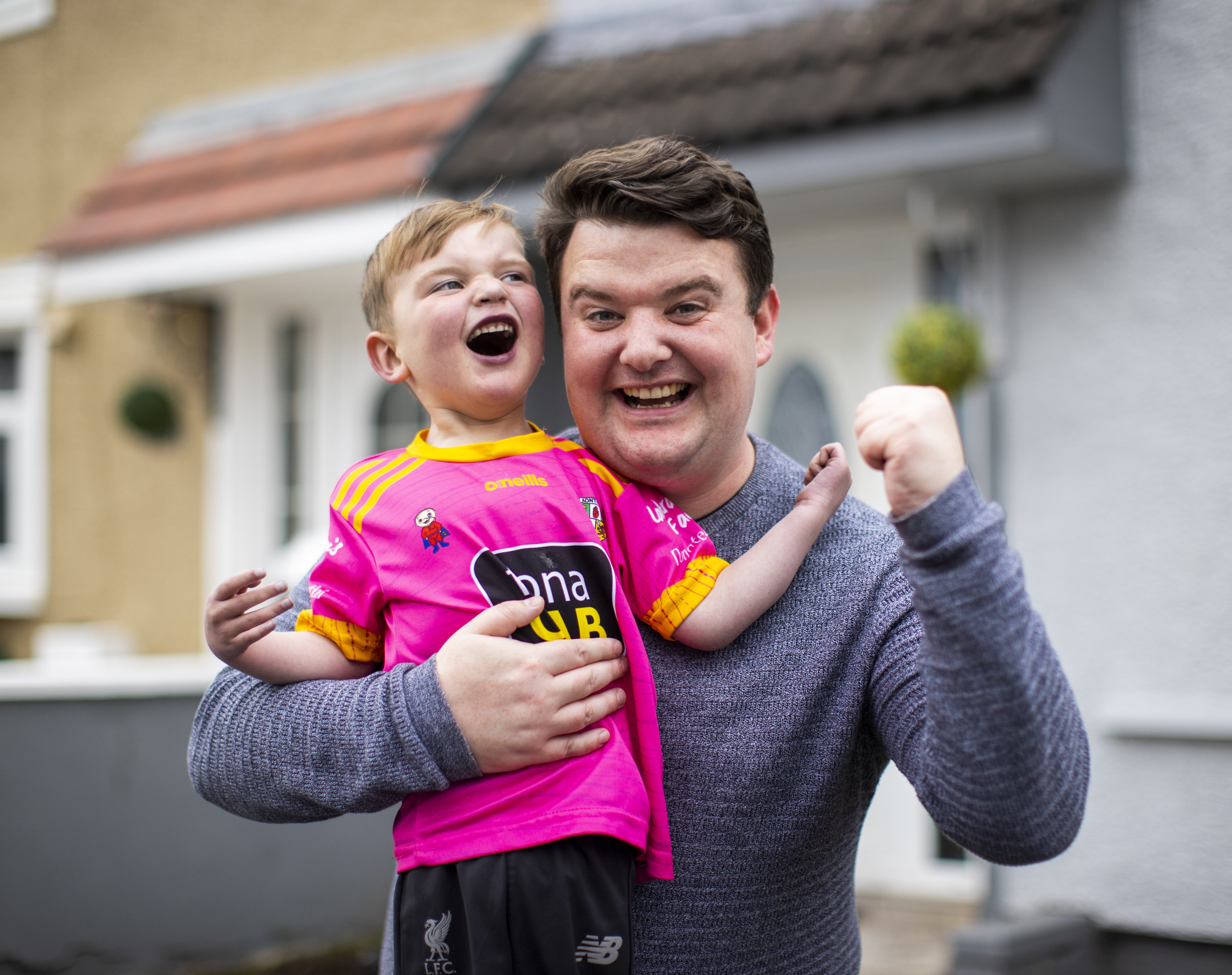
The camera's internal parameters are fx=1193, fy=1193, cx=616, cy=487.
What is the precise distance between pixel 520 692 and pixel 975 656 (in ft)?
1.83

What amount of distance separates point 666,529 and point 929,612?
1.64ft

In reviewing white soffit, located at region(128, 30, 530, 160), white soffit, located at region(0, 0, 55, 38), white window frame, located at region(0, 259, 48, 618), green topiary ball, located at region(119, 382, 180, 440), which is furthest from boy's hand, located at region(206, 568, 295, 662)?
white soffit, located at region(0, 0, 55, 38)

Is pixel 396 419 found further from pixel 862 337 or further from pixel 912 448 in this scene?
pixel 912 448

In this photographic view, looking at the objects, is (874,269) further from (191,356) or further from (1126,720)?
(191,356)

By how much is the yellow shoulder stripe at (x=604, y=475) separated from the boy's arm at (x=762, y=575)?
0.21 m

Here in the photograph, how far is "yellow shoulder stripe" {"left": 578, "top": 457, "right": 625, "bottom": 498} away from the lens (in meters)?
1.72

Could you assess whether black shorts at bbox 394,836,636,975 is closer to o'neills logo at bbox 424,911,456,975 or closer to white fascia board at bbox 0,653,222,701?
o'neills logo at bbox 424,911,456,975

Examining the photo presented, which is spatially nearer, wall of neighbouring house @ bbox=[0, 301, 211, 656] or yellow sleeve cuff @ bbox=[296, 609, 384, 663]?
yellow sleeve cuff @ bbox=[296, 609, 384, 663]

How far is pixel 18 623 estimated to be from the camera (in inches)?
315

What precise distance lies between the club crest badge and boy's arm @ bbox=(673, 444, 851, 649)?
0.56ft

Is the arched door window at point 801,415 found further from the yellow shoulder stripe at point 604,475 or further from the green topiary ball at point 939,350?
the yellow shoulder stripe at point 604,475

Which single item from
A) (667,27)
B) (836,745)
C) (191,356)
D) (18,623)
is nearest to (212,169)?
(191,356)

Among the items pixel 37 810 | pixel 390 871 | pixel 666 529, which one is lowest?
pixel 390 871

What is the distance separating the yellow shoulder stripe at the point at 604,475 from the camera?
1.72 meters
